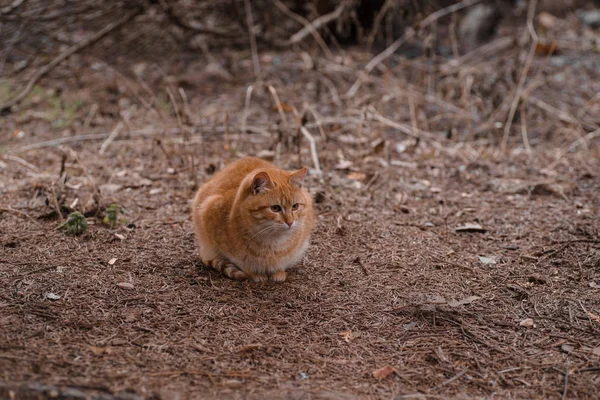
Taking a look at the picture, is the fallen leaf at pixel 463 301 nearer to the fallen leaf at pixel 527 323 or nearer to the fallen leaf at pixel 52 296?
the fallen leaf at pixel 527 323

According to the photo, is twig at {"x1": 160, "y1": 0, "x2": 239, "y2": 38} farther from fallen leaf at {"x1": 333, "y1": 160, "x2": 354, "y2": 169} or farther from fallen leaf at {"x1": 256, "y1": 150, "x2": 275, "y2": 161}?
fallen leaf at {"x1": 333, "y1": 160, "x2": 354, "y2": 169}

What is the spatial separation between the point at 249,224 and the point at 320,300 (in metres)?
0.56

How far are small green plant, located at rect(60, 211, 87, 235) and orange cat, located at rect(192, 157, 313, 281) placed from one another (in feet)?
2.45

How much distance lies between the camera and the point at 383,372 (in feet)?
8.71

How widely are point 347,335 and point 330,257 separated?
0.88 m

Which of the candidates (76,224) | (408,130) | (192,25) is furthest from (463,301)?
(192,25)

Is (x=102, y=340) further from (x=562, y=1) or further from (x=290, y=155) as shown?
(x=562, y=1)

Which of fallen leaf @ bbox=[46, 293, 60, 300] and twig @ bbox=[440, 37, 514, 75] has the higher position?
fallen leaf @ bbox=[46, 293, 60, 300]

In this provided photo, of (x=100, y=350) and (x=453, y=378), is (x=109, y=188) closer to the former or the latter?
(x=100, y=350)

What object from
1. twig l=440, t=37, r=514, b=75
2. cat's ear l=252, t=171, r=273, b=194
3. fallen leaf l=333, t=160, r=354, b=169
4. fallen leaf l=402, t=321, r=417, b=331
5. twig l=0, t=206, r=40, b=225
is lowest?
twig l=440, t=37, r=514, b=75

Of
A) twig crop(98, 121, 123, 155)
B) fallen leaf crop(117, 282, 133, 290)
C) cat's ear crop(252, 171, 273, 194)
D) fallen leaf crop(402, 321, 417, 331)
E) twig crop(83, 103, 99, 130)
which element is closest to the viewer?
fallen leaf crop(402, 321, 417, 331)

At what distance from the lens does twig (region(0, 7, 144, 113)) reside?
6474mm

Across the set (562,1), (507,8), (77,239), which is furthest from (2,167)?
(562,1)

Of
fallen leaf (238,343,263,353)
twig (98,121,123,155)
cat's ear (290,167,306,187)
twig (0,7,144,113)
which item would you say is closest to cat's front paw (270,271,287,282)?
cat's ear (290,167,306,187)
